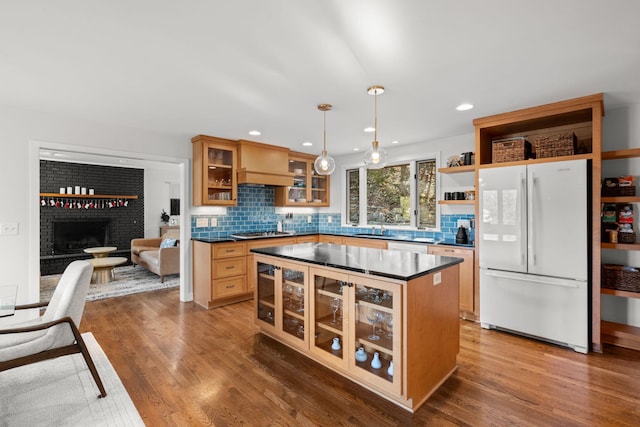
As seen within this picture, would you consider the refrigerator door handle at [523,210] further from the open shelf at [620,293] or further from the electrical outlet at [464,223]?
the electrical outlet at [464,223]

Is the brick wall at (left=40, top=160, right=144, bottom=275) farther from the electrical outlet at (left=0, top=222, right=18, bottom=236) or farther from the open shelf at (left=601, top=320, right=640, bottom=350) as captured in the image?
the open shelf at (left=601, top=320, right=640, bottom=350)

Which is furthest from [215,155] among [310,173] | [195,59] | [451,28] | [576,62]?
[576,62]

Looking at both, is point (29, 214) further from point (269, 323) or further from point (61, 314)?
point (269, 323)

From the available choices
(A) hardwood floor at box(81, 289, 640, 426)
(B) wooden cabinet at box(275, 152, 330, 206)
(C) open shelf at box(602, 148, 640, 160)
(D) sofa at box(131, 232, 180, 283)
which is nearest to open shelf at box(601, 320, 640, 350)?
(A) hardwood floor at box(81, 289, 640, 426)

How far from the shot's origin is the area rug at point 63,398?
1.96m

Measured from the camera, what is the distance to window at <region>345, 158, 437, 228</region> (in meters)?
4.82

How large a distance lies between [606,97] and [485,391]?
111 inches

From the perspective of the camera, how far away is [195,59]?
87.6 inches

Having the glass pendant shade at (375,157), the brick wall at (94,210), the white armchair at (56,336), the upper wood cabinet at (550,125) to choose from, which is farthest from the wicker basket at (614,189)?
the brick wall at (94,210)

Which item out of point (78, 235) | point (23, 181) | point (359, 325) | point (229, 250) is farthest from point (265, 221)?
point (78, 235)

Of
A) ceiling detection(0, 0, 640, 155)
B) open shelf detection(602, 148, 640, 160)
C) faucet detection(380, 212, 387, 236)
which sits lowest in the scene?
faucet detection(380, 212, 387, 236)

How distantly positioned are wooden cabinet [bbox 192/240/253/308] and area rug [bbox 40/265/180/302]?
1281mm

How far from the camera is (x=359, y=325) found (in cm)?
229

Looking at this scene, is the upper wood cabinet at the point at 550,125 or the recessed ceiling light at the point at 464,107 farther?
the recessed ceiling light at the point at 464,107
